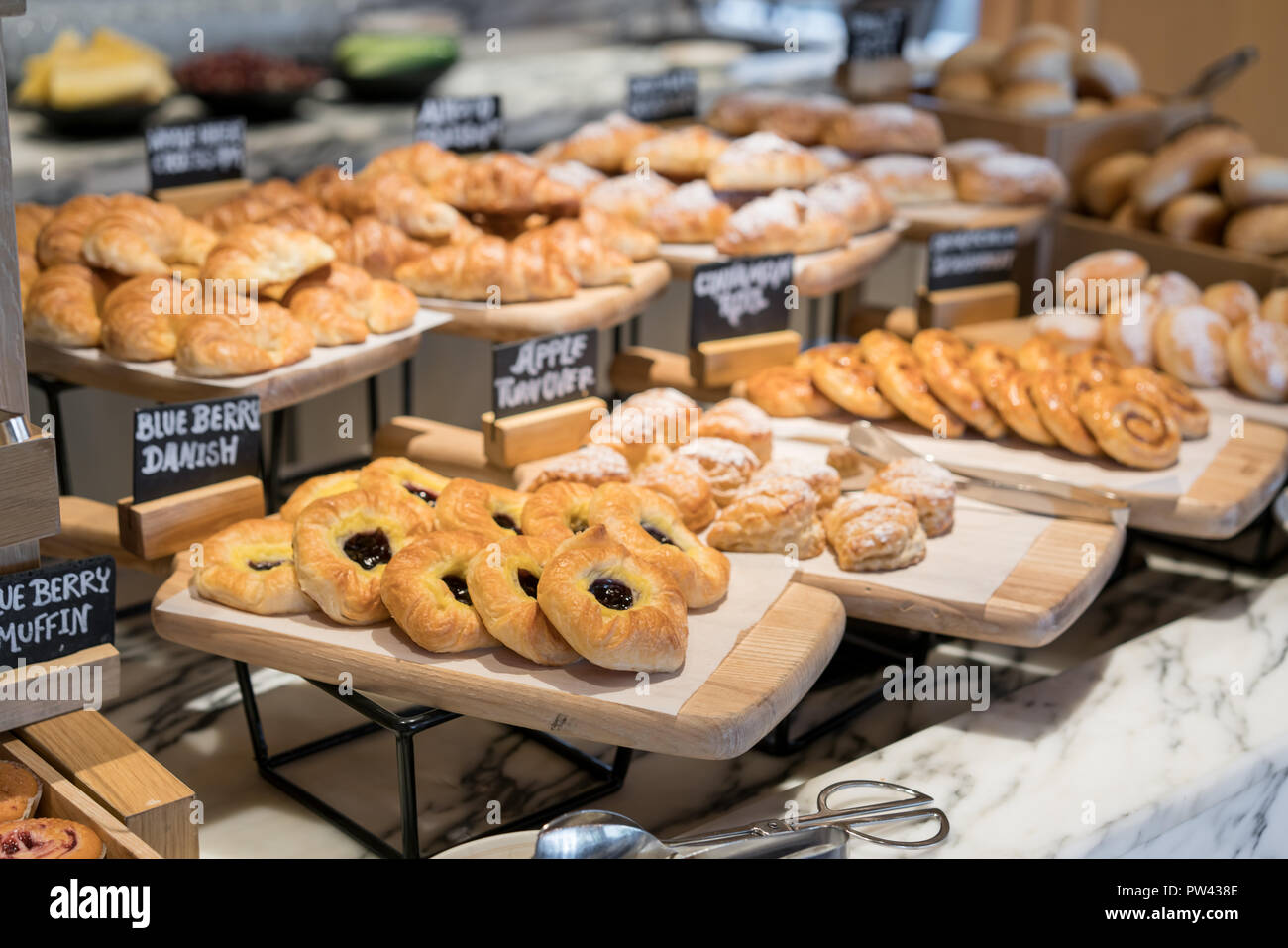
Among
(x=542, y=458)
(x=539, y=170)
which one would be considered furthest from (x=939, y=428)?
(x=539, y=170)

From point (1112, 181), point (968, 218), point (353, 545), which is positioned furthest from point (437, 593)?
point (1112, 181)

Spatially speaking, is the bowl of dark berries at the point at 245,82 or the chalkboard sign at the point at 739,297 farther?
the bowl of dark berries at the point at 245,82

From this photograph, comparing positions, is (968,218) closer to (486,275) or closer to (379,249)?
(486,275)

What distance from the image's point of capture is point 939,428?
271cm

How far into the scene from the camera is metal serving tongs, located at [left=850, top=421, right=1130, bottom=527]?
240 cm

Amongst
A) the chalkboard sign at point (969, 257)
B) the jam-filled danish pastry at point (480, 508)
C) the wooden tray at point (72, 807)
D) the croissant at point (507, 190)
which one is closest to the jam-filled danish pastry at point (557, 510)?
the jam-filled danish pastry at point (480, 508)

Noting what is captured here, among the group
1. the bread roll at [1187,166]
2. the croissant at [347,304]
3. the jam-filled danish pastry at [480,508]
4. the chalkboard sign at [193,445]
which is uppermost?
the bread roll at [1187,166]

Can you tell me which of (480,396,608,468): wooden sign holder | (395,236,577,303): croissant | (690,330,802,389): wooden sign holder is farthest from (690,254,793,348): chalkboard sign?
(480,396,608,468): wooden sign holder

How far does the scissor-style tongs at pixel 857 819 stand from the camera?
170cm

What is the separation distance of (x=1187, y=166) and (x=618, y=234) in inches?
70.4

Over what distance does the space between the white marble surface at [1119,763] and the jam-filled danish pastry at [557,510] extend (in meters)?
0.51

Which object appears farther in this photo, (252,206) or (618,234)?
(618,234)

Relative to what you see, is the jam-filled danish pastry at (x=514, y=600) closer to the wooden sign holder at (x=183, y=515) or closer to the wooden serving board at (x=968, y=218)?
the wooden sign holder at (x=183, y=515)

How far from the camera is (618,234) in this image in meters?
3.09
